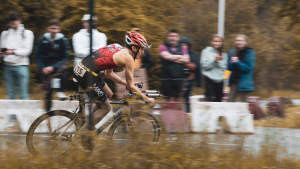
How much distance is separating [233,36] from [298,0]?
12.7 meters

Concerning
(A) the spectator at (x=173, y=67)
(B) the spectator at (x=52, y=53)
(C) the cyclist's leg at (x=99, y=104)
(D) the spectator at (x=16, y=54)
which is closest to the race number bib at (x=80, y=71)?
(C) the cyclist's leg at (x=99, y=104)

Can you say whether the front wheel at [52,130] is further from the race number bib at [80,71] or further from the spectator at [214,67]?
the spectator at [214,67]

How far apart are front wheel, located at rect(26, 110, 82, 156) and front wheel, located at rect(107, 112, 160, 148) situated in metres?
0.52

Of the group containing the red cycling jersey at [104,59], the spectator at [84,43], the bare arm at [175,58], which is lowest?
the bare arm at [175,58]

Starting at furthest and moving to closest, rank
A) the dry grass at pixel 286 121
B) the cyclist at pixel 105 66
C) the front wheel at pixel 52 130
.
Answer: the dry grass at pixel 286 121 < the cyclist at pixel 105 66 < the front wheel at pixel 52 130

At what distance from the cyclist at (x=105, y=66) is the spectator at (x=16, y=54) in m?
2.24

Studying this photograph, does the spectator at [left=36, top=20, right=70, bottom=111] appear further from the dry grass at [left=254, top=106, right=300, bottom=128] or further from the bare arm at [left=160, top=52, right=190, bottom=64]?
the dry grass at [left=254, top=106, right=300, bottom=128]

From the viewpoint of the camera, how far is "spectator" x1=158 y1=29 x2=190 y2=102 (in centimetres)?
679

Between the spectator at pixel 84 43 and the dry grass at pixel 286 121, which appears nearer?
the dry grass at pixel 286 121

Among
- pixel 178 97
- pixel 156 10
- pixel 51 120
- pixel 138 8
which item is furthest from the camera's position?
pixel 156 10

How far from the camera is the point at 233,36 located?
21359 mm

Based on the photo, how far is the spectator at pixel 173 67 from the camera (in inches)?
267

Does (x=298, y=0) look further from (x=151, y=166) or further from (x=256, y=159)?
(x=151, y=166)

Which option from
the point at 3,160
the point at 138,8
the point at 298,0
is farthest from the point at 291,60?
the point at 3,160
